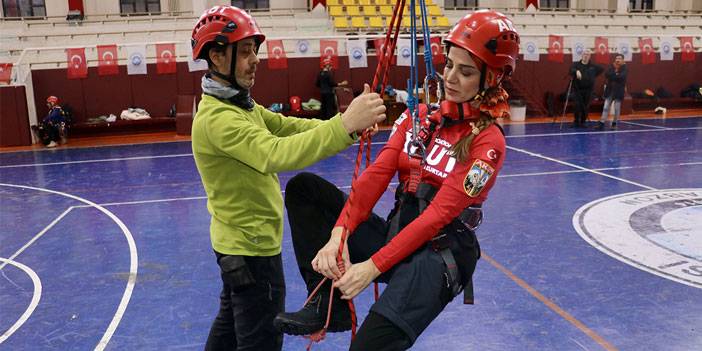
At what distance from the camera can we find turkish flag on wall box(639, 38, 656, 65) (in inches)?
891

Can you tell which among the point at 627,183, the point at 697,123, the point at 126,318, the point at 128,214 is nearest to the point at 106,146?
the point at 128,214

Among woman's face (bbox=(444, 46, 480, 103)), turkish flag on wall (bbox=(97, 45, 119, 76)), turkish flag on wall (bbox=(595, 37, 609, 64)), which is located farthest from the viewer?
turkish flag on wall (bbox=(595, 37, 609, 64))

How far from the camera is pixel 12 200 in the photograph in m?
10.2

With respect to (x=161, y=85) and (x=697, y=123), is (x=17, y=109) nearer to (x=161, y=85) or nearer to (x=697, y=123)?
(x=161, y=85)

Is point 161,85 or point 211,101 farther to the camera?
point 161,85

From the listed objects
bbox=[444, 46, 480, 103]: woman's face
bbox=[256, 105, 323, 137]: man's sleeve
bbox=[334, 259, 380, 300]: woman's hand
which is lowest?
bbox=[334, 259, 380, 300]: woman's hand

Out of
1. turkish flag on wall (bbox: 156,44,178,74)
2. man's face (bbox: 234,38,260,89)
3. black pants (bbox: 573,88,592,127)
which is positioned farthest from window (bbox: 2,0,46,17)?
man's face (bbox: 234,38,260,89)

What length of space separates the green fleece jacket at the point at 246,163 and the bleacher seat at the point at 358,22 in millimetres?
23583

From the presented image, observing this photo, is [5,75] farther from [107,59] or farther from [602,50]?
[602,50]

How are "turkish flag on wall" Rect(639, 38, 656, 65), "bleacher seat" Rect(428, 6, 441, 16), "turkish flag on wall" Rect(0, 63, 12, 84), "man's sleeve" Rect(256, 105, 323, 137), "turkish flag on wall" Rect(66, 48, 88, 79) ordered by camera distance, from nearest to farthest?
"man's sleeve" Rect(256, 105, 323, 137)
"turkish flag on wall" Rect(0, 63, 12, 84)
"turkish flag on wall" Rect(66, 48, 88, 79)
"turkish flag on wall" Rect(639, 38, 656, 65)
"bleacher seat" Rect(428, 6, 441, 16)

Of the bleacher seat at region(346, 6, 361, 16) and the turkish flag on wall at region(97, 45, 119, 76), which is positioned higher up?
the bleacher seat at region(346, 6, 361, 16)

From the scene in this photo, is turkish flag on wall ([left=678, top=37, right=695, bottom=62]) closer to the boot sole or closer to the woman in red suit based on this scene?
the woman in red suit

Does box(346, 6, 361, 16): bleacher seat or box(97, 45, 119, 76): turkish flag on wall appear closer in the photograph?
box(97, 45, 119, 76): turkish flag on wall

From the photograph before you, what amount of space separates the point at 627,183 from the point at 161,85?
14.5 m
